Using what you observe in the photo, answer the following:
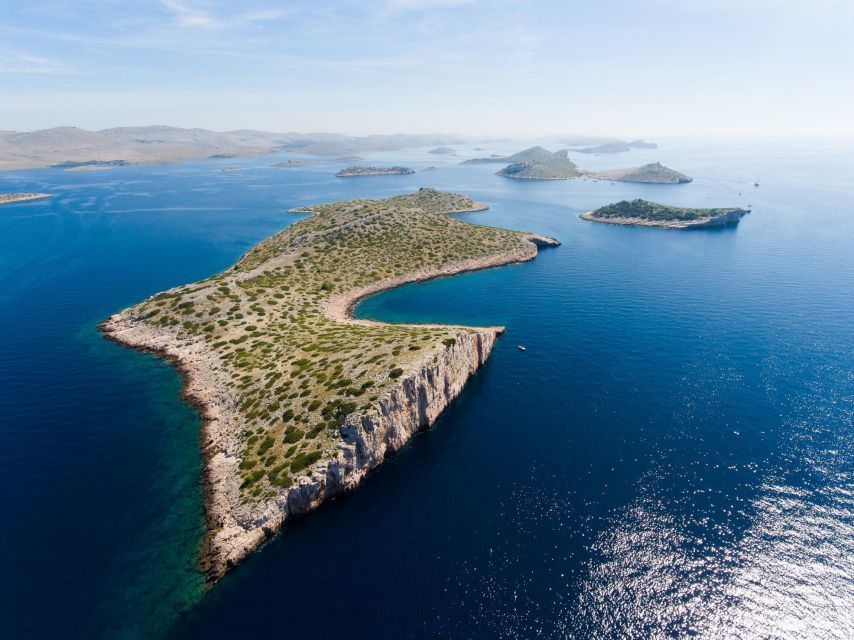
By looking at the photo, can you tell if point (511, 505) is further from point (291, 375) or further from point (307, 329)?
point (307, 329)

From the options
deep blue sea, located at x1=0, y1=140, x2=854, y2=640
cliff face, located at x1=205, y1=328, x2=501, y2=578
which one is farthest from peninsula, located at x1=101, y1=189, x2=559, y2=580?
deep blue sea, located at x1=0, y1=140, x2=854, y2=640

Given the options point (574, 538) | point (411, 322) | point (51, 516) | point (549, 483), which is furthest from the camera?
point (411, 322)

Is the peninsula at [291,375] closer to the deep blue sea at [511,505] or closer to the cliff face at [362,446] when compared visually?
the cliff face at [362,446]

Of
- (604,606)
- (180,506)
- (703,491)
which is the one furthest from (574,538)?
(180,506)

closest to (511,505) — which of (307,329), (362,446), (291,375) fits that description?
(362,446)

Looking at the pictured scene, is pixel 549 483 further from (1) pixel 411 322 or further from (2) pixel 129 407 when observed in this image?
(2) pixel 129 407

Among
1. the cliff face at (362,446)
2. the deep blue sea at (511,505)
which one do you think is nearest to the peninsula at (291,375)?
the cliff face at (362,446)
